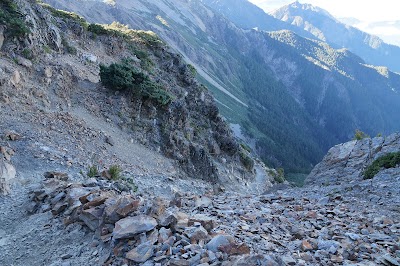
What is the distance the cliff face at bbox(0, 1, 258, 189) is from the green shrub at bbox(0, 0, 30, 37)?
339 mm

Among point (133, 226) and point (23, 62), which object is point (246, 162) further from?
→ point (133, 226)

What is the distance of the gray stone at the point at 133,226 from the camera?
6.99 metres

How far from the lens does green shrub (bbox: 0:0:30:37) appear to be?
69.5ft

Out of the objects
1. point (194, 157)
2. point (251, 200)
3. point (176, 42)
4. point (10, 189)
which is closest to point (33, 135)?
point (10, 189)

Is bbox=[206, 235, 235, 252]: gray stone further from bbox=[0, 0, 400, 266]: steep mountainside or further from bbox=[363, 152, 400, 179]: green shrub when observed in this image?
bbox=[363, 152, 400, 179]: green shrub

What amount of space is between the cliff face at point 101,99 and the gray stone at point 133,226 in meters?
Answer: 9.34

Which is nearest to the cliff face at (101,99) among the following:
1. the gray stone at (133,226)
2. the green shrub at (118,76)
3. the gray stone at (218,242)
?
the green shrub at (118,76)

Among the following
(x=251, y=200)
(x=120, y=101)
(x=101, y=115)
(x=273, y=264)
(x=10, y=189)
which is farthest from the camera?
(x=120, y=101)

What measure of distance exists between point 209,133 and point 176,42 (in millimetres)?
148631

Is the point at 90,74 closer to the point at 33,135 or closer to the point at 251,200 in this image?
the point at 33,135

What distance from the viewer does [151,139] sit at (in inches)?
1081

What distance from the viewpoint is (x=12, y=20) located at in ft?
70.2

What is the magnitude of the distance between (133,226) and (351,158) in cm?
2553

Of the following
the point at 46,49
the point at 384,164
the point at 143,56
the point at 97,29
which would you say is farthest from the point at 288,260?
the point at 97,29
